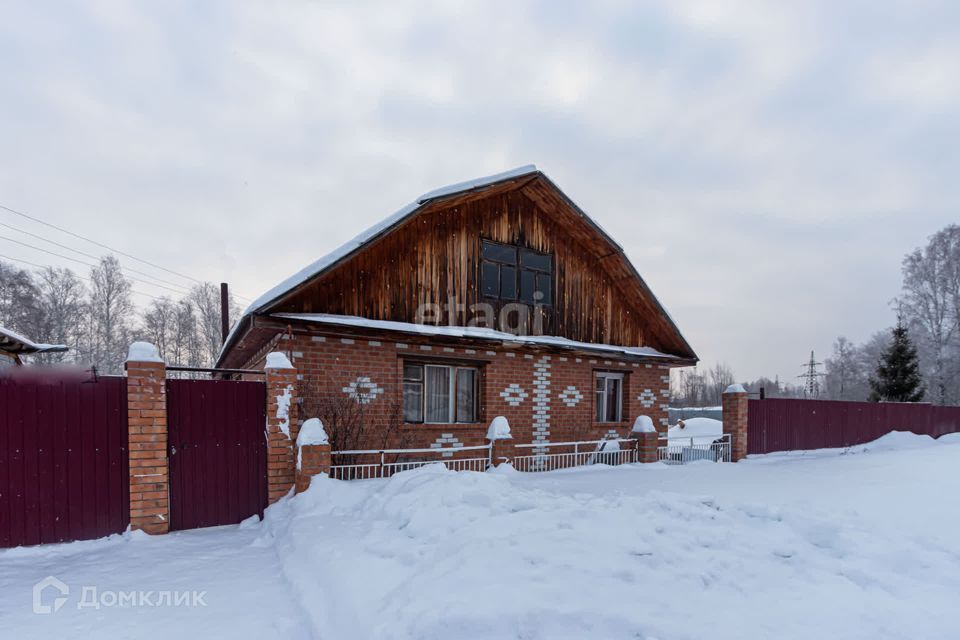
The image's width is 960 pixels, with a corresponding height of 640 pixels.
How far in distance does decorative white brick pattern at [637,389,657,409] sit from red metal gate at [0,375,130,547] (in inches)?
425

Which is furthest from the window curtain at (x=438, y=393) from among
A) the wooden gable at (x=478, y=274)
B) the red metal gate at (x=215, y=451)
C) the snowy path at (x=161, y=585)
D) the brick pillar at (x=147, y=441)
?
the brick pillar at (x=147, y=441)

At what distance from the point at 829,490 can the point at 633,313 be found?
5.61 m

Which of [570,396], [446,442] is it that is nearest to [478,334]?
[446,442]

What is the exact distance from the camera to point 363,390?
302 inches

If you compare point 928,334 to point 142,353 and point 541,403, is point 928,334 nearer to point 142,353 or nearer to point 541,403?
point 541,403

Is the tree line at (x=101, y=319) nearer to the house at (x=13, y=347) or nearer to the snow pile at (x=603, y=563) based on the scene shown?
the house at (x=13, y=347)

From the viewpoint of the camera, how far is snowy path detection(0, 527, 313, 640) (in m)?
3.20

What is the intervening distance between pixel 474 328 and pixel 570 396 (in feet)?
10.3

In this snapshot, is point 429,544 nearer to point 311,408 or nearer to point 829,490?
point 311,408

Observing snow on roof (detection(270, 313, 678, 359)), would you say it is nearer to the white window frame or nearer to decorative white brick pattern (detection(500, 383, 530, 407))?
the white window frame

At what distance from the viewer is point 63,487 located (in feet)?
15.7

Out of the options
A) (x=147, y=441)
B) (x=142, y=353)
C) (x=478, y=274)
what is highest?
(x=478, y=274)

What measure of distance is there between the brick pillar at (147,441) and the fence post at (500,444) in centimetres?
485

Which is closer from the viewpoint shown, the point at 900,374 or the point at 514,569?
the point at 514,569
